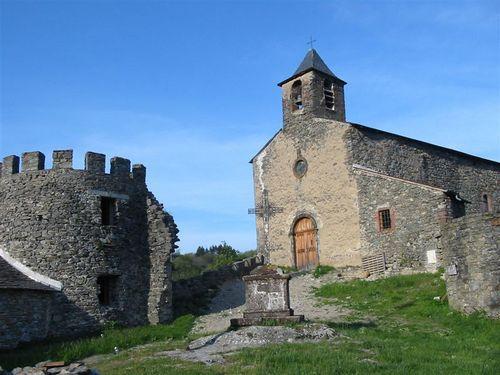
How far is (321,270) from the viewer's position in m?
26.5

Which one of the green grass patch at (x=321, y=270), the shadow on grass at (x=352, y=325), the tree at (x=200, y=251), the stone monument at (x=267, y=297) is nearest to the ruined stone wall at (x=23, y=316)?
the stone monument at (x=267, y=297)

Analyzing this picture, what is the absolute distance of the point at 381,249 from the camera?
2523 cm

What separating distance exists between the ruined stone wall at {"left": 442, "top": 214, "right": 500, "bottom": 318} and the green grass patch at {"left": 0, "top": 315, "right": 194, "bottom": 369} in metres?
8.32

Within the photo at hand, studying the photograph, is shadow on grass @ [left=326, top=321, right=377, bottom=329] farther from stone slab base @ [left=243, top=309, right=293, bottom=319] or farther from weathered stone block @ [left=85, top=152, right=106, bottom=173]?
weathered stone block @ [left=85, top=152, right=106, bottom=173]

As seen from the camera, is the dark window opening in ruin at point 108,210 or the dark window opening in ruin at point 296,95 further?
the dark window opening in ruin at point 296,95

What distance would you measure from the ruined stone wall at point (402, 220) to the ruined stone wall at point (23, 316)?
14.1m

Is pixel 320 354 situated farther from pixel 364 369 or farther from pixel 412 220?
pixel 412 220

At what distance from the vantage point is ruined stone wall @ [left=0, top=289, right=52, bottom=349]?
16.7 metres

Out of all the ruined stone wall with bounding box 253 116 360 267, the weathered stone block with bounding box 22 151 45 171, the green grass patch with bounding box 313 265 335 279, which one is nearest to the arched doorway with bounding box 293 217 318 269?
the ruined stone wall with bounding box 253 116 360 267

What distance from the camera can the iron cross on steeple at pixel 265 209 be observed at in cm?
3036

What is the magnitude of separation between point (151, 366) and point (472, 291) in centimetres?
987

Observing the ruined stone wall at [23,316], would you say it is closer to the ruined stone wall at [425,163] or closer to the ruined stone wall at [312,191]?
the ruined stone wall at [312,191]

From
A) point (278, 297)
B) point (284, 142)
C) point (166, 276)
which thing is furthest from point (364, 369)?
point (284, 142)

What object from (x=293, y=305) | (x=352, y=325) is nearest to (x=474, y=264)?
(x=352, y=325)
